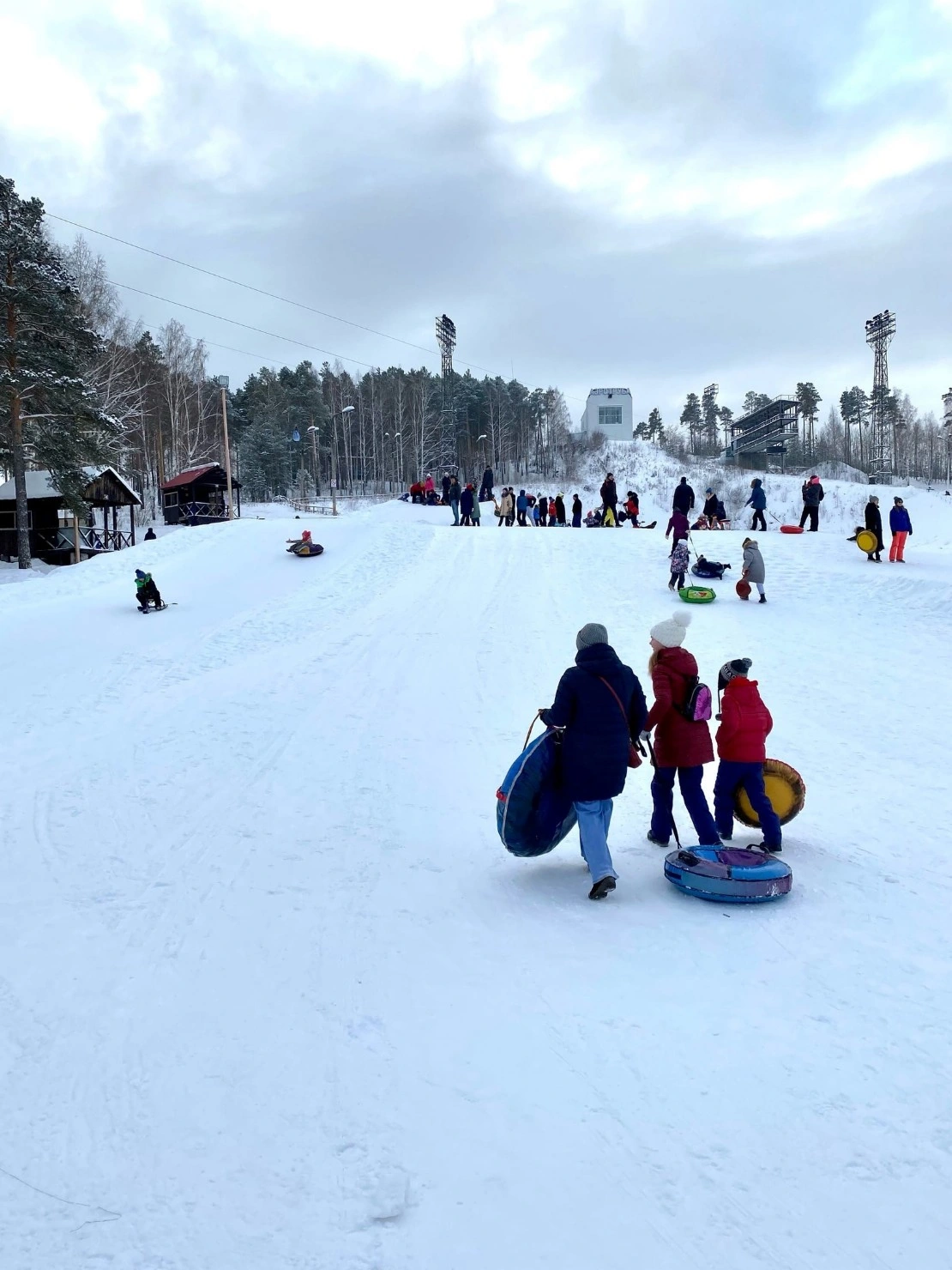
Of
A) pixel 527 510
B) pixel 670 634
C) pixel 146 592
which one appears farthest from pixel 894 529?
pixel 146 592

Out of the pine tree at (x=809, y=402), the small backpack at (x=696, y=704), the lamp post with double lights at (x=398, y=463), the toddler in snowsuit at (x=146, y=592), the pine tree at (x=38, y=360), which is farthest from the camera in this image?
the pine tree at (x=809, y=402)

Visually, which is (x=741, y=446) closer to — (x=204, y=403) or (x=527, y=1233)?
(x=204, y=403)

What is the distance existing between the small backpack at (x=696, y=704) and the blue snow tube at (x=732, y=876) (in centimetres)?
92

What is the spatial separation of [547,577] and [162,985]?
1532 cm

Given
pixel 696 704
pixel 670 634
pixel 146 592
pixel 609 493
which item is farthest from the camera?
pixel 609 493

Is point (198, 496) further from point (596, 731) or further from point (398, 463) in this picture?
point (596, 731)

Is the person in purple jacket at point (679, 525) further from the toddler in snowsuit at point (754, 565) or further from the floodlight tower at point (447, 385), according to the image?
the floodlight tower at point (447, 385)

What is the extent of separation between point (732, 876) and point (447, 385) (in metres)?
85.5

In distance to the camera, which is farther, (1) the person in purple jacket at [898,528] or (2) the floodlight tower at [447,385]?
(2) the floodlight tower at [447,385]

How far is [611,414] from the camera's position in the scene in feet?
288

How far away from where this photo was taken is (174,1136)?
309cm

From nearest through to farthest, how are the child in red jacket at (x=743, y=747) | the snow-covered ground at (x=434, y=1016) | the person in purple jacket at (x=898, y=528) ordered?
the snow-covered ground at (x=434, y=1016), the child in red jacket at (x=743, y=747), the person in purple jacket at (x=898, y=528)

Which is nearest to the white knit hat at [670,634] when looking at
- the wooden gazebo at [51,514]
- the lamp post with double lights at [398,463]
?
the wooden gazebo at [51,514]

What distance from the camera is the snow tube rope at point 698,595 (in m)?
16.6
